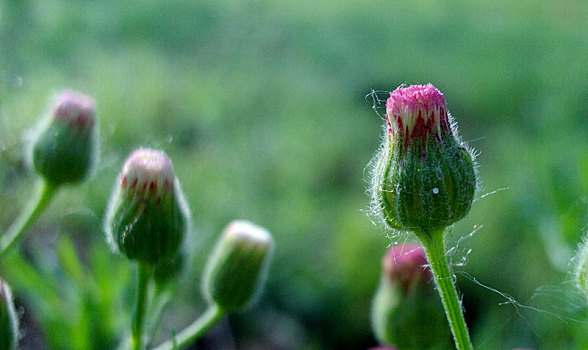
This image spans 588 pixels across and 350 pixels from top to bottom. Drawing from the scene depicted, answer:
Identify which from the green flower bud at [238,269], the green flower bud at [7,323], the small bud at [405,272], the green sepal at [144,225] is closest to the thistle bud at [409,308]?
the small bud at [405,272]

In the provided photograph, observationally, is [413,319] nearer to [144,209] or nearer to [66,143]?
[144,209]

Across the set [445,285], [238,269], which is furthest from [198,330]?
[445,285]

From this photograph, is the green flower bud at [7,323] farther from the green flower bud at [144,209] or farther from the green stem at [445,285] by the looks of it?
the green stem at [445,285]

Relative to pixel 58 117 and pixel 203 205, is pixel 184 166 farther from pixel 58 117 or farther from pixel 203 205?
pixel 58 117

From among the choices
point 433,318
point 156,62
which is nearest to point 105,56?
point 156,62

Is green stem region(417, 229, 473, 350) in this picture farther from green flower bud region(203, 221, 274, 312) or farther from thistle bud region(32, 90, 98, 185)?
thistle bud region(32, 90, 98, 185)
